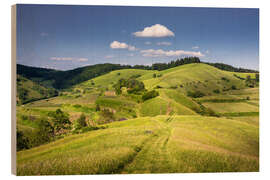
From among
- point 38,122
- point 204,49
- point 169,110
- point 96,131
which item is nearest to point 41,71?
point 38,122

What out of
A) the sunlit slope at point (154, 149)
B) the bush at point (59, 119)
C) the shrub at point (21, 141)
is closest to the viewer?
the sunlit slope at point (154, 149)

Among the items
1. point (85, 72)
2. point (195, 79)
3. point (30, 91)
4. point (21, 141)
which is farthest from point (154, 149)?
point (30, 91)

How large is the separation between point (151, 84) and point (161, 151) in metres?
2.68

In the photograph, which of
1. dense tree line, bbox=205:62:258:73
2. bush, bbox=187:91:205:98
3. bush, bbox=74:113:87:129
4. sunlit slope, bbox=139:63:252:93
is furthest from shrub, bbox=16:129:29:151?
dense tree line, bbox=205:62:258:73

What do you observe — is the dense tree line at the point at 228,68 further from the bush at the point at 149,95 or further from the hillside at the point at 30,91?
the hillside at the point at 30,91

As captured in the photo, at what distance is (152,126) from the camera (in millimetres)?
6742

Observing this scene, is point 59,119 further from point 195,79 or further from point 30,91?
point 195,79

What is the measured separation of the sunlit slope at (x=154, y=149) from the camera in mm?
5715

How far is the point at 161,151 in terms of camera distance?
6031 millimetres

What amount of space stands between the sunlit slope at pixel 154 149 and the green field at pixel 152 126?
3cm

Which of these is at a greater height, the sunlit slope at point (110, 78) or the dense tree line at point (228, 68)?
the dense tree line at point (228, 68)

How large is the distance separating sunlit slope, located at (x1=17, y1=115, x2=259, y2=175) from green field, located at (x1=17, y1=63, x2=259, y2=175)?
0.03 meters

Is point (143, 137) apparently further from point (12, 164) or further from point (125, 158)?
point (12, 164)

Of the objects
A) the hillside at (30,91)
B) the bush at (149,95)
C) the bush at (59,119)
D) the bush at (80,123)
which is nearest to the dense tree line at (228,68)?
the bush at (149,95)
